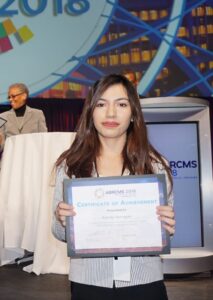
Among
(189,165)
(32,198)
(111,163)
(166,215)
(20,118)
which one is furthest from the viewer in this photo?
(20,118)

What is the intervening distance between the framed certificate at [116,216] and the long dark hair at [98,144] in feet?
0.30

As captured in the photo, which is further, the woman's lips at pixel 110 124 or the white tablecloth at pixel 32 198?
the white tablecloth at pixel 32 198

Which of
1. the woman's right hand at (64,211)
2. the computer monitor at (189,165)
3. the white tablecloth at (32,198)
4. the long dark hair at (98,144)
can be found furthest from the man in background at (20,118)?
the woman's right hand at (64,211)

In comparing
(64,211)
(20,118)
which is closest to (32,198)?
(20,118)

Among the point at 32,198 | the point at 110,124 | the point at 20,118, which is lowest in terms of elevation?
→ the point at 32,198

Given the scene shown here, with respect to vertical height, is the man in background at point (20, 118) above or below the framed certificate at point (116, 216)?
above

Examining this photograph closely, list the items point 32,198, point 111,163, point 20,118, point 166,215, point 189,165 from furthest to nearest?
point 20,118 < point 32,198 < point 189,165 < point 111,163 < point 166,215

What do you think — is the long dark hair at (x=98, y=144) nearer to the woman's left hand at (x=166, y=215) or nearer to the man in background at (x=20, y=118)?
the woman's left hand at (x=166, y=215)

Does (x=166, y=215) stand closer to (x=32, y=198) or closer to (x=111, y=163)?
(x=111, y=163)

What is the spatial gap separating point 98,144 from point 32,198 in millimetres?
2273

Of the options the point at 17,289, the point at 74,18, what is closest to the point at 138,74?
the point at 74,18

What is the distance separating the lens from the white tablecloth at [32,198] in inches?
135

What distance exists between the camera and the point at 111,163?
138 cm

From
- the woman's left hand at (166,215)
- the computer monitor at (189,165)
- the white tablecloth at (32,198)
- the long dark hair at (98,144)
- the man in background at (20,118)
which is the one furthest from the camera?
the man in background at (20,118)
